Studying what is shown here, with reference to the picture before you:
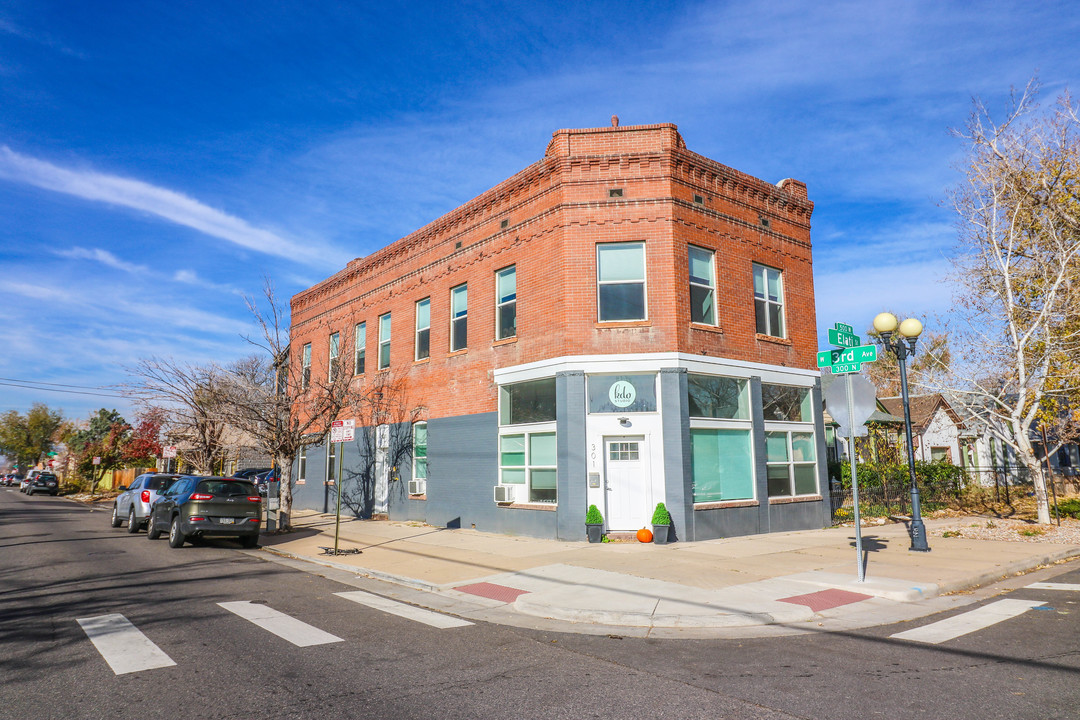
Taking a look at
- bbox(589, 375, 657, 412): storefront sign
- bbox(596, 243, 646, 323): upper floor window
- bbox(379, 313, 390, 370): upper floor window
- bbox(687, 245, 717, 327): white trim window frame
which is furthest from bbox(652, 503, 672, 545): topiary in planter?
bbox(379, 313, 390, 370): upper floor window

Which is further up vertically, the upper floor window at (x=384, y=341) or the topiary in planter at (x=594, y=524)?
the upper floor window at (x=384, y=341)

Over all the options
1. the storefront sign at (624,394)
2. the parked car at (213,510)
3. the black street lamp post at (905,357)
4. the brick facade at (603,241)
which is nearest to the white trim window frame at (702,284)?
the brick facade at (603,241)

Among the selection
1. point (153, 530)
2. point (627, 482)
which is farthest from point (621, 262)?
point (153, 530)

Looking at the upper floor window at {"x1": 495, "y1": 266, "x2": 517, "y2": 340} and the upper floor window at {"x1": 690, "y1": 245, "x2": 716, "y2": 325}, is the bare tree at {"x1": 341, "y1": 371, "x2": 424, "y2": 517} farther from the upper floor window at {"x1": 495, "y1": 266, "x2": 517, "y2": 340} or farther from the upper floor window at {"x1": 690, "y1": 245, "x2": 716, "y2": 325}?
the upper floor window at {"x1": 690, "y1": 245, "x2": 716, "y2": 325}

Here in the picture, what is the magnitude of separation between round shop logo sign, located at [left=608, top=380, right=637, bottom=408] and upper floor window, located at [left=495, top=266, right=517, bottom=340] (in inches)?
132

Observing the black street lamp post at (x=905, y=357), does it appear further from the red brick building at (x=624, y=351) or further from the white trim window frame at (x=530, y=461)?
the white trim window frame at (x=530, y=461)

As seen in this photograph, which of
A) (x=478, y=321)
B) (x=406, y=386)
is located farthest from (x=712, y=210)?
(x=406, y=386)

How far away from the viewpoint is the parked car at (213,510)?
14562mm

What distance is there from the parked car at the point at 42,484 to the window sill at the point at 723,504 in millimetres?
55094

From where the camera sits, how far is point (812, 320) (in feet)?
61.9

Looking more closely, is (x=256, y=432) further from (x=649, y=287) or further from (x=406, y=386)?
(x=649, y=287)

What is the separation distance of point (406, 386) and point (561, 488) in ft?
25.9

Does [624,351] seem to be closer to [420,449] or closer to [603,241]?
[603,241]

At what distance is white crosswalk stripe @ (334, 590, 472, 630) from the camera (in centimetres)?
774
